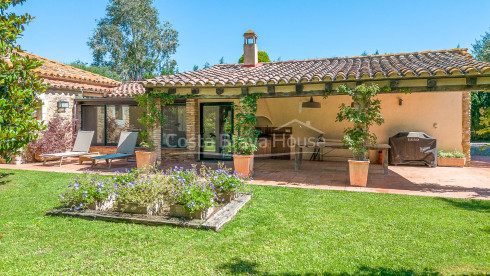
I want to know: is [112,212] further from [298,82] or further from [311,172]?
[311,172]

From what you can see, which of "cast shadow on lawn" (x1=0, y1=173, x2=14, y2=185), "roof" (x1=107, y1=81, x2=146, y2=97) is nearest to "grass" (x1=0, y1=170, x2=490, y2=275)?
"cast shadow on lawn" (x1=0, y1=173, x2=14, y2=185)

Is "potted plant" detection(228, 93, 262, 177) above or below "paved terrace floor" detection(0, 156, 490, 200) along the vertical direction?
above

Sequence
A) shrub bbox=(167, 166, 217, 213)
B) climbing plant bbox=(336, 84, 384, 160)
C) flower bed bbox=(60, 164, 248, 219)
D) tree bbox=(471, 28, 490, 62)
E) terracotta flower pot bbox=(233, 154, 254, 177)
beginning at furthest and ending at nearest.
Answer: tree bbox=(471, 28, 490, 62)
terracotta flower pot bbox=(233, 154, 254, 177)
climbing plant bbox=(336, 84, 384, 160)
flower bed bbox=(60, 164, 248, 219)
shrub bbox=(167, 166, 217, 213)

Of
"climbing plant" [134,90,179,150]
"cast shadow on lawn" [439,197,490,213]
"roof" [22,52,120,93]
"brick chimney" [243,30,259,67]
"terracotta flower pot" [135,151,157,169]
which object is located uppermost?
"brick chimney" [243,30,259,67]

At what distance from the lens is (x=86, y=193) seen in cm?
438

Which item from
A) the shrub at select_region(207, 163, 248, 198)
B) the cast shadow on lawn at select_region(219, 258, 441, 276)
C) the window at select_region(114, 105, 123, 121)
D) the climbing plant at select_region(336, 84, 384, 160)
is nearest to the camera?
the cast shadow on lawn at select_region(219, 258, 441, 276)

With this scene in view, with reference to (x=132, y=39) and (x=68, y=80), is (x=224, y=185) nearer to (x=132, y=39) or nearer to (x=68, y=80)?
(x=68, y=80)

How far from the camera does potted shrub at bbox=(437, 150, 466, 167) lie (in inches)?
369

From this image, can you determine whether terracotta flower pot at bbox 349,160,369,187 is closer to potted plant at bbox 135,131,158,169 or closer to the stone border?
the stone border

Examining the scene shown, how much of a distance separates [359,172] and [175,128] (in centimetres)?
708

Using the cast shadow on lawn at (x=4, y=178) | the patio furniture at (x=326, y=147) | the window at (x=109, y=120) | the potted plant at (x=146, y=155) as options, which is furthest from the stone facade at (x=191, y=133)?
the cast shadow on lawn at (x=4, y=178)

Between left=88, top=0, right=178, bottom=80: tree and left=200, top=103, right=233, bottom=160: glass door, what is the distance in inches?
696

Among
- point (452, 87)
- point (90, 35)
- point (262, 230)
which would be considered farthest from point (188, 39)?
point (262, 230)

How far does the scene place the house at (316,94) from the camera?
6.59m
